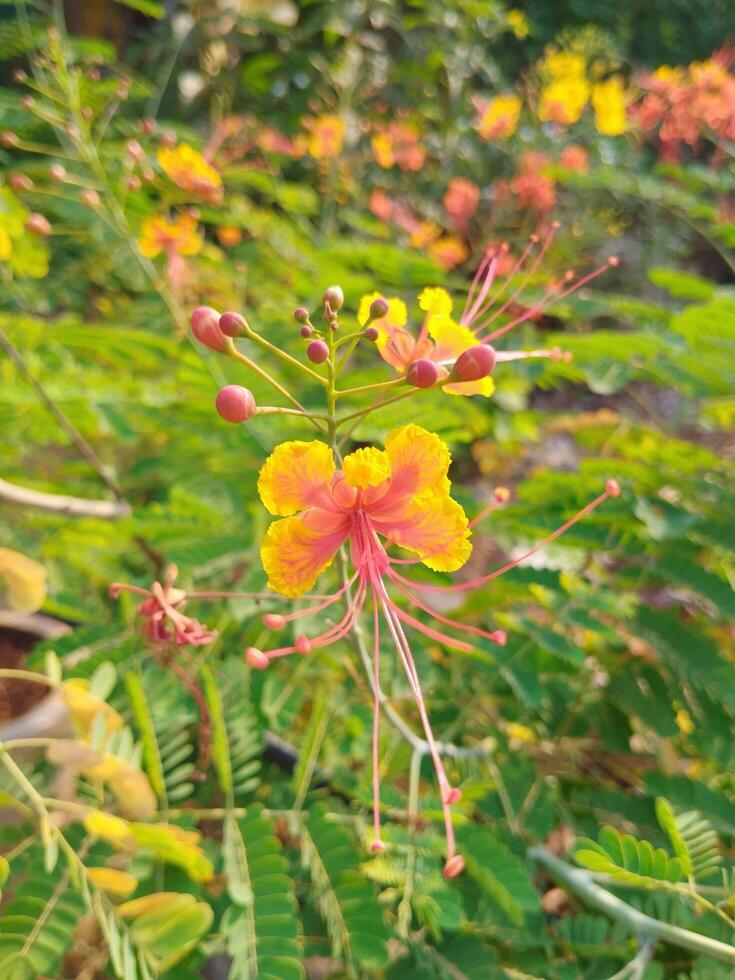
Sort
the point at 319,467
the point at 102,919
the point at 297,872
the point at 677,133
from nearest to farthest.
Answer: the point at 319,467 → the point at 102,919 → the point at 297,872 → the point at 677,133

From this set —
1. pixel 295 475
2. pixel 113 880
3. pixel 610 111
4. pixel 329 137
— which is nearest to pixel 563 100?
pixel 610 111

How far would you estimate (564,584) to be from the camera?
3.50ft

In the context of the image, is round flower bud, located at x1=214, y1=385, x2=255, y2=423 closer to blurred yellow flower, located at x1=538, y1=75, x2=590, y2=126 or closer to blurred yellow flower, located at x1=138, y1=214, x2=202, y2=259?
blurred yellow flower, located at x1=138, y1=214, x2=202, y2=259

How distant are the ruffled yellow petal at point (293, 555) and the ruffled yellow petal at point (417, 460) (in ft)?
0.29

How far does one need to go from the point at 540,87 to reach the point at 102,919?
138 inches

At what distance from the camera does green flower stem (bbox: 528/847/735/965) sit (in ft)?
2.56

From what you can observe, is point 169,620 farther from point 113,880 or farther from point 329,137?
point 329,137

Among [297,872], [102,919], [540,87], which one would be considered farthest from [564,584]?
[540,87]

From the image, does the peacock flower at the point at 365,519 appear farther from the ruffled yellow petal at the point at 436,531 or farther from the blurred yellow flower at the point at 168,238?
the blurred yellow flower at the point at 168,238

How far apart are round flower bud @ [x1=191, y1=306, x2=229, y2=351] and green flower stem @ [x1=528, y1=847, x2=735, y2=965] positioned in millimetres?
806

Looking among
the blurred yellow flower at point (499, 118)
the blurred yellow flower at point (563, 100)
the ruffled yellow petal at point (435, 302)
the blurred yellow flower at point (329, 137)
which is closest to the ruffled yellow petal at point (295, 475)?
the ruffled yellow petal at point (435, 302)

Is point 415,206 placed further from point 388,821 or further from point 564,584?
point 388,821

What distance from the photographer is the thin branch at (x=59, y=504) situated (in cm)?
97

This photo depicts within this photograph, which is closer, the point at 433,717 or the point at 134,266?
the point at 433,717
